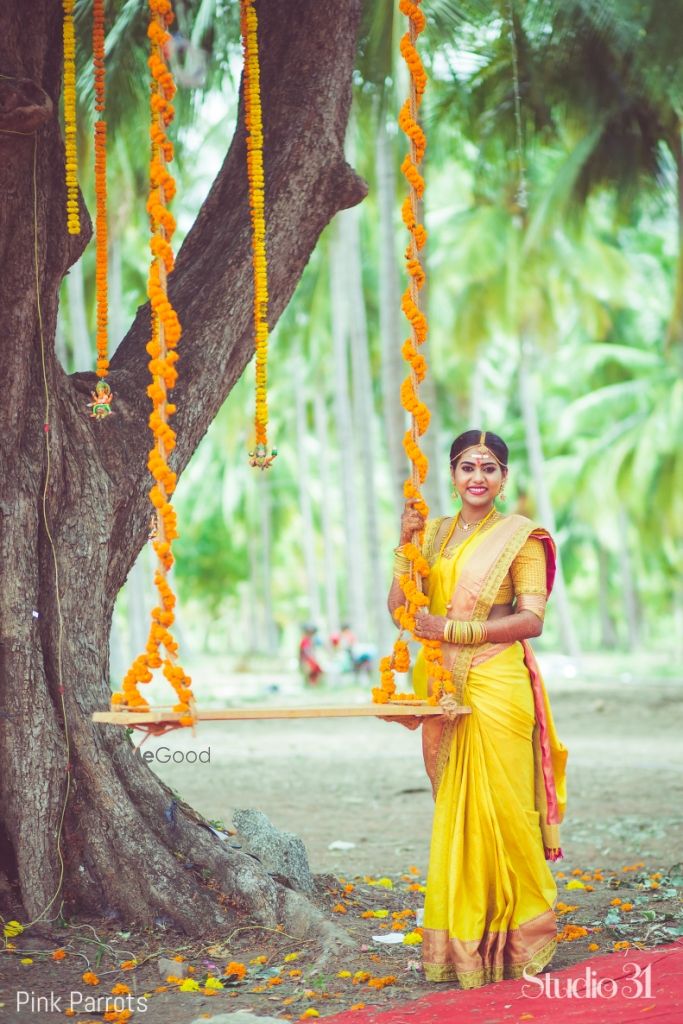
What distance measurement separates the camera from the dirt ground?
14.1ft

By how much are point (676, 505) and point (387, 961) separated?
22.3 m

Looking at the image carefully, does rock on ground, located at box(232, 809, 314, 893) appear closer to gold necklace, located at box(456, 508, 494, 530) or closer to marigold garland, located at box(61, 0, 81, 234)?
gold necklace, located at box(456, 508, 494, 530)

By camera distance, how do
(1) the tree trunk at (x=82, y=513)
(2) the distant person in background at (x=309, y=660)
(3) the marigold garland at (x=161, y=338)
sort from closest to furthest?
1. (3) the marigold garland at (x=161, y=338)
2. (1) the tree trunk at (x=82, y=513)
3. (2) the distant person in background at (x=309, y=660)

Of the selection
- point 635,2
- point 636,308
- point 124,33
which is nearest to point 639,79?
point 635,2

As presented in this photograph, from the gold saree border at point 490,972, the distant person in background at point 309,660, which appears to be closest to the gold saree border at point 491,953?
the gold saree border at point 490,972

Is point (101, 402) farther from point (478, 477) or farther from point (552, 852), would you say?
point (552, 852)

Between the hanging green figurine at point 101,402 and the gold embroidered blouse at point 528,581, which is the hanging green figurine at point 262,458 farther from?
the gold embroidered blouse at point 528,581

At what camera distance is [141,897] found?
4828 millimetres

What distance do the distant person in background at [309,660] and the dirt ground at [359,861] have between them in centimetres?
530

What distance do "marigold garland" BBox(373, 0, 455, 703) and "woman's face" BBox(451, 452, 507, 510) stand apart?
0.68 ft

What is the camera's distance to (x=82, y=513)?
16.4ft

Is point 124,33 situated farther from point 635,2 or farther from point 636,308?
point 636,308

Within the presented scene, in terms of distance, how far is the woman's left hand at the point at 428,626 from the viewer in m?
4.38

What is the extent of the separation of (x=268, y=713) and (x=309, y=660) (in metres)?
16.4
